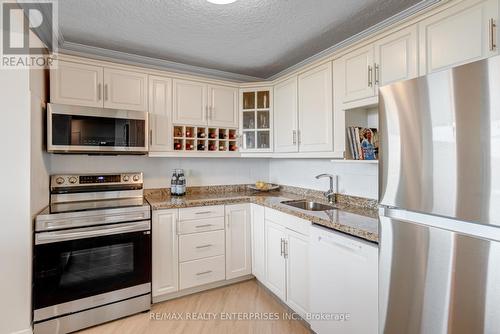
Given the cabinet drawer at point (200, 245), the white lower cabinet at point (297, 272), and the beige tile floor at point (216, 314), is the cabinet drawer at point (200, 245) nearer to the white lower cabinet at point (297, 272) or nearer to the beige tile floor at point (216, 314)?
the beige tile floor at point (216, 314)

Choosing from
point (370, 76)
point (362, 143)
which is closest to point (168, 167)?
point (362, 143)

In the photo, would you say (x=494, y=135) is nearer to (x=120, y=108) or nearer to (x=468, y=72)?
(x=468, y=72)

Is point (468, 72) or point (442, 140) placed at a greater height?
point (468, 72)

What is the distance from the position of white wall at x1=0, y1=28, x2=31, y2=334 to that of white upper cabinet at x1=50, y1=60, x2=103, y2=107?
422mm

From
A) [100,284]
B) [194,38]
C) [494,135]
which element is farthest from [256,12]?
[100,284]

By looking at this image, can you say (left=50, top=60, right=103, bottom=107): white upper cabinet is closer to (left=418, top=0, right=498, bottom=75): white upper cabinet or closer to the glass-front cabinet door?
the glass-front cabinet door

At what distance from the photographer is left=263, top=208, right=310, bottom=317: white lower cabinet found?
196 centimetres

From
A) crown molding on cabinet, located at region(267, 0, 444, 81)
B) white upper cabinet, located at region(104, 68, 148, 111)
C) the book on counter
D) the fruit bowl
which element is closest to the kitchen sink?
the fruit bowl

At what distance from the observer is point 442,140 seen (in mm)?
998

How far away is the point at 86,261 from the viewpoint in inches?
78.2

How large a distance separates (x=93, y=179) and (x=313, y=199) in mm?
2159

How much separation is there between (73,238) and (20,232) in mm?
308

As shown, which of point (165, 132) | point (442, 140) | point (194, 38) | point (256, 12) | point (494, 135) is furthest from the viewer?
point (165, 132)

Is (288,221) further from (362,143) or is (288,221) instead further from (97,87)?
(97,87)
